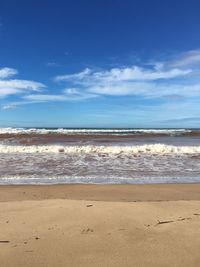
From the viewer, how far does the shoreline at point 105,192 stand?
5.95m

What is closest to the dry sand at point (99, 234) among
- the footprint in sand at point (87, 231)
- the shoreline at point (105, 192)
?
the footprint in sand at point (87, 231)

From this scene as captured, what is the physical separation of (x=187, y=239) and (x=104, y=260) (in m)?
0.90

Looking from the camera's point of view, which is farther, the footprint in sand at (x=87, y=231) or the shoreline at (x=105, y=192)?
the shoreline at (x=105, y=192)

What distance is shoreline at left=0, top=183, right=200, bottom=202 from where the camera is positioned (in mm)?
5953

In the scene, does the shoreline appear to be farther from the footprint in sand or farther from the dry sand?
the footprint in sand

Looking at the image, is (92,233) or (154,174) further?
(154,174)

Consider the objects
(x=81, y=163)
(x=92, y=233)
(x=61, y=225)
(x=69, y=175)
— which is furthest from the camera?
(x=81, y=163)

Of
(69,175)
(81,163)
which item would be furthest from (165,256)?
(81,163)

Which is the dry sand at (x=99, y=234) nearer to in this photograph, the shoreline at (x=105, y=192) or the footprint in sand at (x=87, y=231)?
the footprint in sand at (x=87, y=231)

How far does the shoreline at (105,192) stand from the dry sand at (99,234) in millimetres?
1305

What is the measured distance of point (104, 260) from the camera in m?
2.74

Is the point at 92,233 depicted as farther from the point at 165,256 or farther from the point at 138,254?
the point at 165,256

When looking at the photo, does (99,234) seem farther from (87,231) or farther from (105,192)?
(105,192)

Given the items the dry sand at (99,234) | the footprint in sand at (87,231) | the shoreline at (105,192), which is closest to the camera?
the dry sand at (99,234)
